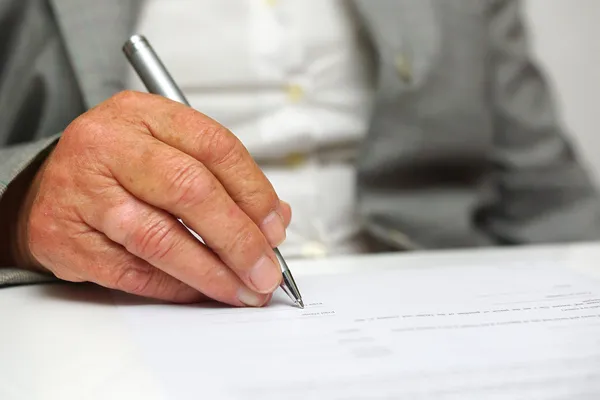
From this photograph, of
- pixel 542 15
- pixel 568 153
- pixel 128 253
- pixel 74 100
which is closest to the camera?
pixel 128 253

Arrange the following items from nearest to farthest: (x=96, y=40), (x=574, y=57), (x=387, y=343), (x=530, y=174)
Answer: (x=387, y=343) < (x=96, y=40) < (x=530, y=174) < (x=574, y=57)

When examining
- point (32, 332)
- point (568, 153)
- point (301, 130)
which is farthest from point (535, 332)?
point (568, 153)

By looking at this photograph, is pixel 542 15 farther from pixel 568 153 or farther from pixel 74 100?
pixel 74 100

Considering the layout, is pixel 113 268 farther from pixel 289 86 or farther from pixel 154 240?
pixel 289 86

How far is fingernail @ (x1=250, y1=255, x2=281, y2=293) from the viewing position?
1.16 feet

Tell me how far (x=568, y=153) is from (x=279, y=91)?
0.39m

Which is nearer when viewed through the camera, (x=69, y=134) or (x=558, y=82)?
(x=69, y=134)

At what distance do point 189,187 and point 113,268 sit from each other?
70 millimetres

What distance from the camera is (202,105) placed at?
0.63 metres

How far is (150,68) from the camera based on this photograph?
41cm

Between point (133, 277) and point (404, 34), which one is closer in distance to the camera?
point (133, 277)

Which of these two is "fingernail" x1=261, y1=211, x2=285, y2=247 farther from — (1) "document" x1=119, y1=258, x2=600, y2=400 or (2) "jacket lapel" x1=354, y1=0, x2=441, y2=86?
(2) "jacket lapel" x1=354, y1=0, x2=441, y2=86

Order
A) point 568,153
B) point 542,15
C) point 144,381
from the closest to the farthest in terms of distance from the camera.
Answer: point 144,381 < point 568,153 < point 542,15

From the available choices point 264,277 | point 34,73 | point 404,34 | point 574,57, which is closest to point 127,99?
point 264,277
